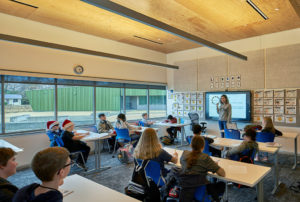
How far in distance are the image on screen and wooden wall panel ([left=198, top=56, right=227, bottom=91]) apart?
0.43 metres

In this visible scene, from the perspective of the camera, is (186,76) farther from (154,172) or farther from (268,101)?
(154,172)

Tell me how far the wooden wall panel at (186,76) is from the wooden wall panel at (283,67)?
2.51 m

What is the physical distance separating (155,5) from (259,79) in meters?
4.20

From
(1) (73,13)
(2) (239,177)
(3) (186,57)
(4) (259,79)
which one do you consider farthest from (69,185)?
(3) (186,57)

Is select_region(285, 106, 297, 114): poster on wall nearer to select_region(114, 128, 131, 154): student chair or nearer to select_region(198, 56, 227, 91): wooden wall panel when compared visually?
select_region(198, 56, 227, 91): wooden wall panel

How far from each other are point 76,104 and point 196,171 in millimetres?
5036

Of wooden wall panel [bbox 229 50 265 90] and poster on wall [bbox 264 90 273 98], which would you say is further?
wooden wall panel [bbox 229 50 265 90]

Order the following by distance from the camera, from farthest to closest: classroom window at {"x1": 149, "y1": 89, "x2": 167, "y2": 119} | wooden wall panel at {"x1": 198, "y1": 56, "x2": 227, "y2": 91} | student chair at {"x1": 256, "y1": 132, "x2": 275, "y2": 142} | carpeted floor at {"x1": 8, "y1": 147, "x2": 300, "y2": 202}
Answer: classroom window at {"x1": 149, "y1": 89, "x2": 167, "y2": 119}
wooden wall panel at {"x1": 198, "y1": 56, "x2": 227, "y2": 91}
student chair at {"x1": 256, "y1": 132, "x2": 275, "y2": 142}
carpeted floor at {"x1": 8, "y1": 147, "x2": 300, "y2": 202}

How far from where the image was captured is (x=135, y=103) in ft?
26.7

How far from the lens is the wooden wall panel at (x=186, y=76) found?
313 inches

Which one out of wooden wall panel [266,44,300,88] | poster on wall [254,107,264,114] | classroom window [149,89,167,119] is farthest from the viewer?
classroom window [149,89,167,119]

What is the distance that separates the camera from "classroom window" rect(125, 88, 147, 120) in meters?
7.82

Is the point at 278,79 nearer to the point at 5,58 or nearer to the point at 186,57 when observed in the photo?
the point at 186,57

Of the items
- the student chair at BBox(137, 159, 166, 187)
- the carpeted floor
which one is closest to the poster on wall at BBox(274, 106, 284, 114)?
the carpeted floor
